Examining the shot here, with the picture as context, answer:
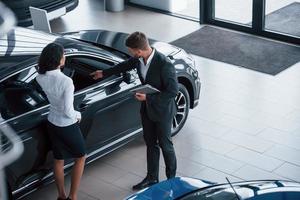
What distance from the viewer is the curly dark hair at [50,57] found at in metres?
5.66

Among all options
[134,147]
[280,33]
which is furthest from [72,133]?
[280,33]

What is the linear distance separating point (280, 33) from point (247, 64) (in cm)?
110

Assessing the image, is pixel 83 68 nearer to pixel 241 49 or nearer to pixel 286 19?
pixel 241 49

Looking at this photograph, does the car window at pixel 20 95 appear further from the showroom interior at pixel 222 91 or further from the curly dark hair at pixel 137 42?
the curly dark hair at pixel 137 42

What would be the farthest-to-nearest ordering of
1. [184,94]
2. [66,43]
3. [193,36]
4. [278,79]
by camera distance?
[193,36] < [278,79] < [184,94] < [66,43]

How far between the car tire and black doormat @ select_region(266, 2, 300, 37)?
10.9 feet

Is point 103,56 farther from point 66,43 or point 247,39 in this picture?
point 247,39

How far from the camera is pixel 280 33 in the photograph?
1008 cm

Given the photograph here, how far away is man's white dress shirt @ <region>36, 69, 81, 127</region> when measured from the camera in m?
5.69

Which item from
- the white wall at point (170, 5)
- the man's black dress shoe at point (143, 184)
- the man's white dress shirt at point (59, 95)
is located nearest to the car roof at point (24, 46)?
the man's white dress shirt at point (59, 95)

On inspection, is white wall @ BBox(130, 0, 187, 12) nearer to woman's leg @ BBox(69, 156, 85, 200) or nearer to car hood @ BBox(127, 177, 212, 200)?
woman's leg @ BBox(69, 156, 85, 200)

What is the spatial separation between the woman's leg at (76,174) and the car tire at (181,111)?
4.69 ft

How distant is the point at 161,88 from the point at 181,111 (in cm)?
143

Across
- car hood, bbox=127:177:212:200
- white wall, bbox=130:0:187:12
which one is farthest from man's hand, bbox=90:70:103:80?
white wall, bbox=130:0:187:12
